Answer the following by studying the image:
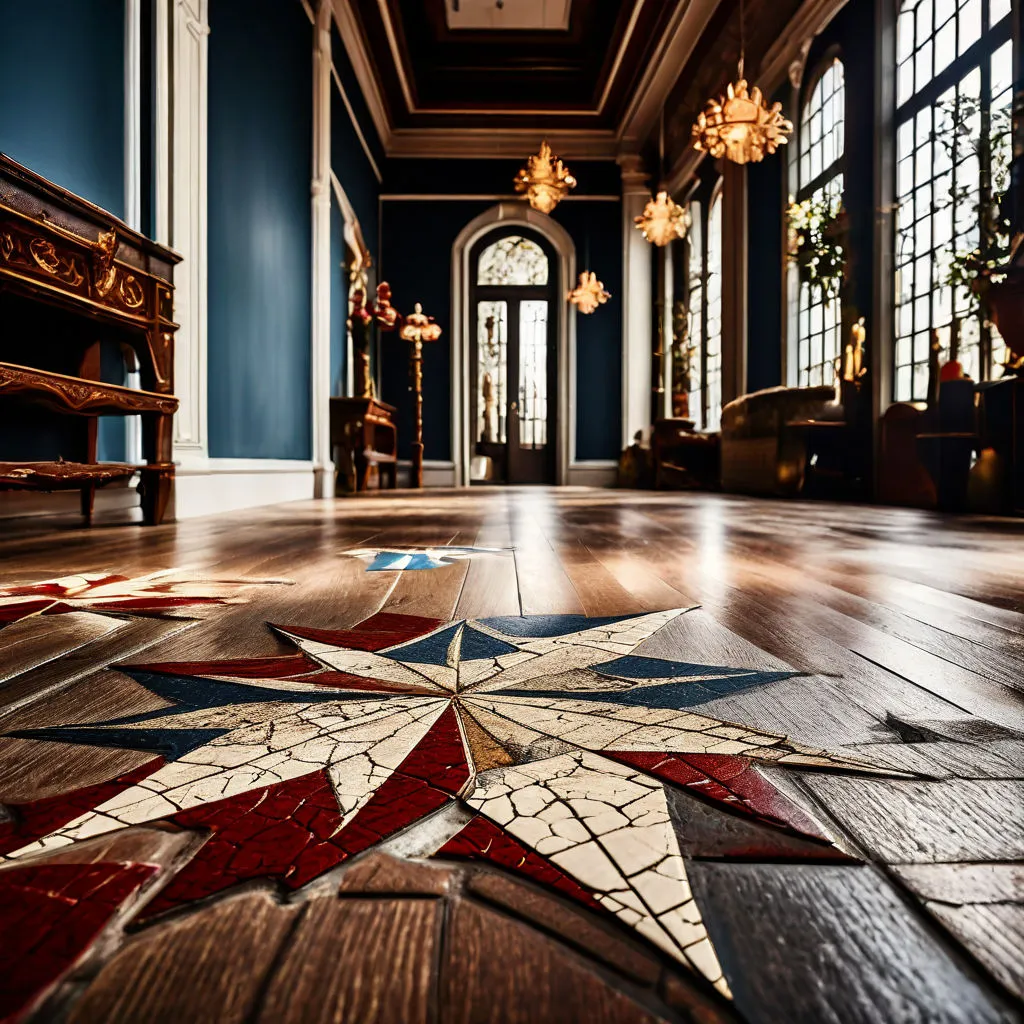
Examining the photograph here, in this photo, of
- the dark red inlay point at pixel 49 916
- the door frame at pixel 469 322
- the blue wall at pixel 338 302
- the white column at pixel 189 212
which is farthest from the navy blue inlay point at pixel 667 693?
the door frame at pixel 469 322

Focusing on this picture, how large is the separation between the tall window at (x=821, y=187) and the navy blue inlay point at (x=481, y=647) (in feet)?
18.3

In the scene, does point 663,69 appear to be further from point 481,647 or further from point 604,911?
point 604,911

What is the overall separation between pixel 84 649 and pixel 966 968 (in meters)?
0.84

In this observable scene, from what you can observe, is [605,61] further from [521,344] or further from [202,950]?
[202,950]

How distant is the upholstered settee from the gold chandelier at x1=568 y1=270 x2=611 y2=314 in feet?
9.02

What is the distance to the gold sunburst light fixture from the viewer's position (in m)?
4.95

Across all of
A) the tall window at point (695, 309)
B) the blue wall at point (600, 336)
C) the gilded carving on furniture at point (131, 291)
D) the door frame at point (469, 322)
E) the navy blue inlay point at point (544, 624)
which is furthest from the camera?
the blue wall at point (600, 336)

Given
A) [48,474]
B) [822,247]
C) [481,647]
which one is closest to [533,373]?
[822,247]

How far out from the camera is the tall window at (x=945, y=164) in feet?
14.1

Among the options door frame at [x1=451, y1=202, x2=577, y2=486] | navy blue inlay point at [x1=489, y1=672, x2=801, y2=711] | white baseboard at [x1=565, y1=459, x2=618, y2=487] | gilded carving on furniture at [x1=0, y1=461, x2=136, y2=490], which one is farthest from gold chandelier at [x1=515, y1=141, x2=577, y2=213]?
navy blue inlay point at [x1=489, y1=672, x2=801, y2=711]

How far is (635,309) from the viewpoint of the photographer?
963 centimetres

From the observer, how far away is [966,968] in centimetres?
28

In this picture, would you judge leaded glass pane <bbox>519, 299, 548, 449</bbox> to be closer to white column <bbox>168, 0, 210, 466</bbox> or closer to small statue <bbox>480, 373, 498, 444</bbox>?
small statue <bbox>480, 373, 498, 444</bbox>

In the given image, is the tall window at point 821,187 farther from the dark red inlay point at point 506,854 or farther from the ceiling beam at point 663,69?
the dark red inlay point at point 506,854
